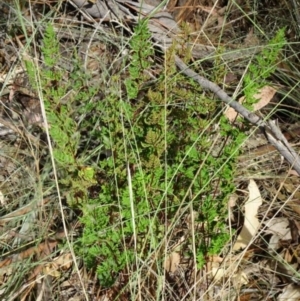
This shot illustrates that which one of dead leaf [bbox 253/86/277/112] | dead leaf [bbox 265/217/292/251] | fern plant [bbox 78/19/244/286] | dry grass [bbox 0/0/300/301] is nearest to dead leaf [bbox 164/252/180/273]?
dry grass [bbox 0/0/300/301]

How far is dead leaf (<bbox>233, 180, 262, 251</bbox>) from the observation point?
196 centimetres

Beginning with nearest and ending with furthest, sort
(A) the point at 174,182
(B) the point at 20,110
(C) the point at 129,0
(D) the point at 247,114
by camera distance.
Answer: (D) the point at 247,114 → (A) the point at 174,182 → (B) the point at 20,110 → (C) the point at 129,0

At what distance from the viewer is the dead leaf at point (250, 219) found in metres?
1.96

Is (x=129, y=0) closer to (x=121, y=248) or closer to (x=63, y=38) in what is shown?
(x=63, y=38)

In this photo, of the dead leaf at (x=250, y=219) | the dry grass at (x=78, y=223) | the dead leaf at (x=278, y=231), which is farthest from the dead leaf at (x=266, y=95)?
the dead leaf at (x=278, y=231)

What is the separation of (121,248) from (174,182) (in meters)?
0.25

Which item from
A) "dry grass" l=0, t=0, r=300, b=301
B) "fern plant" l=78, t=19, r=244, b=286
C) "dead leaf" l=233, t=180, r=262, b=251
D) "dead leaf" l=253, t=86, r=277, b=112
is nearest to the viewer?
"fern plant" l=78, t=19, r=244, b=286

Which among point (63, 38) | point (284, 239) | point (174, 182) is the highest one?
point (63, 38)

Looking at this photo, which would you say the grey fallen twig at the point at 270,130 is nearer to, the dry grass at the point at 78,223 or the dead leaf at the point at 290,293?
the dry grass at the point at 78,223

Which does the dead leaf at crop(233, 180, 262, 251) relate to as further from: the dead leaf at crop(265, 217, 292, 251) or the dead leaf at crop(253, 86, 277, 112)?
the dead leaf at crop(253, 86, 277, 112)

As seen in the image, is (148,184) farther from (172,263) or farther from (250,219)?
(250,219)

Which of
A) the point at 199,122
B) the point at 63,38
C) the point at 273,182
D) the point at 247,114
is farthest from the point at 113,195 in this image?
the point at 63,38

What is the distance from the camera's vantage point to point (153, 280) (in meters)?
1.76

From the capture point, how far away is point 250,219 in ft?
6.54
